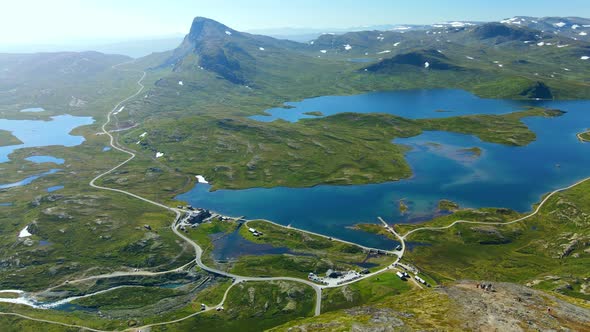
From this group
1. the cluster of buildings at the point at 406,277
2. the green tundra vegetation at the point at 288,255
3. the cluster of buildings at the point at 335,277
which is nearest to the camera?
the cluster of buildings at the point at 406,277

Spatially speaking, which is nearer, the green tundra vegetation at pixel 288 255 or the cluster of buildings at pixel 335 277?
the cluster of buildings at pixel 335 277

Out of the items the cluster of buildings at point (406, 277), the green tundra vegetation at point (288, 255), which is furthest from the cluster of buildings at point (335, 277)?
the cluster of buildings at point (406, 277)

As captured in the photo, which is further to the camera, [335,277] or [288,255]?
[288,255]

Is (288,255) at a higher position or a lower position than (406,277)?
lower

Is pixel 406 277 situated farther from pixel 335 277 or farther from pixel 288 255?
pixel 288 255

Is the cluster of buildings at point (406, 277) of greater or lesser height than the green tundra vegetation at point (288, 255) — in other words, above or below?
above

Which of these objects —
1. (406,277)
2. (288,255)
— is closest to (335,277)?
(288,255)

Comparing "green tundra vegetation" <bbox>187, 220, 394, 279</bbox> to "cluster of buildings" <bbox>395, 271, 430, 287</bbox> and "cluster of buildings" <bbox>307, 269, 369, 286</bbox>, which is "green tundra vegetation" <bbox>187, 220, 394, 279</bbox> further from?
"cluster of buildings" <bbox>395, 271, 430, 287</bbox>

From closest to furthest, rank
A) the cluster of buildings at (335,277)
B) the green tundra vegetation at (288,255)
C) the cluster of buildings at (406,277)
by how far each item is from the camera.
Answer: the cluster of buildings at (406,277)
the cluster of buildings at (335,277)
the green tundra vegetation at (288,255)

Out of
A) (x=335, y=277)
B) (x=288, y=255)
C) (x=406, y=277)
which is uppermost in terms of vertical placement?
(x=406, y=277)

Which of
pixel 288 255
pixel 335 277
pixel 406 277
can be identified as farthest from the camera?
pixel 288 255

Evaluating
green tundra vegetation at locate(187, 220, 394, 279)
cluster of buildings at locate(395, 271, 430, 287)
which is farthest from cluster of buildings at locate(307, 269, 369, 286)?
cluster of buildings at locate(395, 271, 430, 287)

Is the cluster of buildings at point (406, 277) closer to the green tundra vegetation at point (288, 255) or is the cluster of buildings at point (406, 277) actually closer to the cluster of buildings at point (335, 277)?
the green tundra vegetation at point (288, 255)
